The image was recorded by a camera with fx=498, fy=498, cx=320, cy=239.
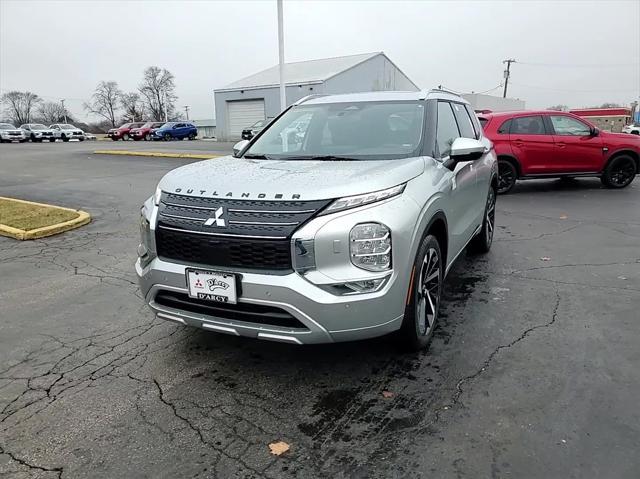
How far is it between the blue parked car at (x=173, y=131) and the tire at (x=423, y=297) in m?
40.7

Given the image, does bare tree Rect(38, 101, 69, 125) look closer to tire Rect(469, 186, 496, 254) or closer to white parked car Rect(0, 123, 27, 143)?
white parked car Rect(0, 123, 27, 143)

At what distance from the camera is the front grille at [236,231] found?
286cm

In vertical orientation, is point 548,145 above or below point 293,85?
below

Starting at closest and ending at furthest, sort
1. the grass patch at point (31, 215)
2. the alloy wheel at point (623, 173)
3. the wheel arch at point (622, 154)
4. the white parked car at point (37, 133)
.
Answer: the grass patch at point (31, 215), the wheel arch at point (622, 154), the alloy wheel at point (623, 173), the white parked car at point (37, 133)

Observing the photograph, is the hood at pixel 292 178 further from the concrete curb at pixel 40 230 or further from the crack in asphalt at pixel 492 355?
the concrete curb at pixel 40 230

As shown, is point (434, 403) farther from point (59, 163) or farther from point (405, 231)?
point (59, 163)

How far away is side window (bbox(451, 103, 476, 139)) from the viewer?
5152mm

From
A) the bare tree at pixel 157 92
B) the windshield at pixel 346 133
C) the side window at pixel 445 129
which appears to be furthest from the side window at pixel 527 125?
the bare tree at pixel 157 92

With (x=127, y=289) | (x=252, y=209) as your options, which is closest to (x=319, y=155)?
(x=252, y=209)

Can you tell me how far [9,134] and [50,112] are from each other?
214 ft

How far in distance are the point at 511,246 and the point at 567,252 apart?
2.22ft

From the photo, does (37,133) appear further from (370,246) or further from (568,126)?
(370,246)

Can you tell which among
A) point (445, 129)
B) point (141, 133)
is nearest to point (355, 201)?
point (445, 129)

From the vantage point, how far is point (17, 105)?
90000 mm
